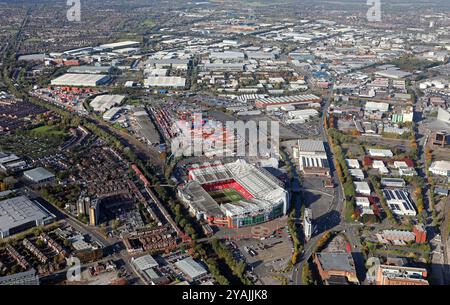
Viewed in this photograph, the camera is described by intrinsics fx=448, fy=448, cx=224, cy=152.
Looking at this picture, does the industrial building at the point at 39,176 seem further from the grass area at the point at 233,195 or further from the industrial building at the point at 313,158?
the industrial building at the point at 313,158

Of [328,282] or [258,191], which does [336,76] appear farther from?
[328,282]

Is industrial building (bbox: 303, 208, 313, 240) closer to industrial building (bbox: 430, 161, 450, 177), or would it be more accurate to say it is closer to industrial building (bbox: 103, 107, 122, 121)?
industrial building (bbox: 430, 161, 450, 177)

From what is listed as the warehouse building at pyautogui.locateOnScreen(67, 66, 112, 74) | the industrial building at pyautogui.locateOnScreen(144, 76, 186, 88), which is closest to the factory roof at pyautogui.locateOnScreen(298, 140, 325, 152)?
the industrial building at pyautogui.locateOnScreen(144, 76, 186, 88)

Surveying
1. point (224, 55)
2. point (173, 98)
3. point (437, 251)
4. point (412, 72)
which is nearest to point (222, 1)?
point (224, 55)

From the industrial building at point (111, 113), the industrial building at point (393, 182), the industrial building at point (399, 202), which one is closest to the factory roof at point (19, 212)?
the industrial building at point (111, 113)

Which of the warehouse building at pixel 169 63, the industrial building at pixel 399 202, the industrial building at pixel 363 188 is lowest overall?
the industrial building at pixel 399 202

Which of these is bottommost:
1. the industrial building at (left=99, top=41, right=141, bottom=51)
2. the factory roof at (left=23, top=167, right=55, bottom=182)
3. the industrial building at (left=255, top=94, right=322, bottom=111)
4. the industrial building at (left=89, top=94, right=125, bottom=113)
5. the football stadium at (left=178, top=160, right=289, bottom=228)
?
the football stadium at (left=178, top=160, right=289, bottom=228)
